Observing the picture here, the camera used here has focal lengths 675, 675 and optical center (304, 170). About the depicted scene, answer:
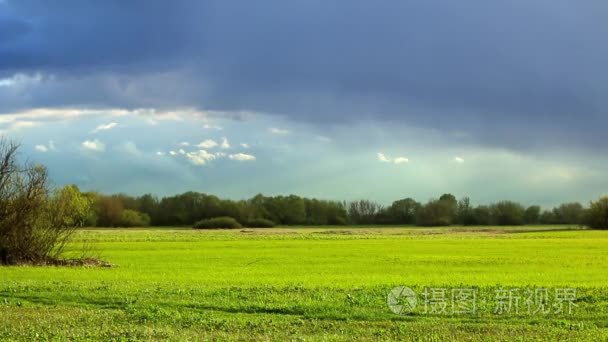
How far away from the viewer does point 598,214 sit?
126688mm

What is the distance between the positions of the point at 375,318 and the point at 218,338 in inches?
190

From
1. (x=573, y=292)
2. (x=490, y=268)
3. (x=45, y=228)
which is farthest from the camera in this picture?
(x=45, y=228)

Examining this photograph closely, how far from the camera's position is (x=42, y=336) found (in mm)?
15203

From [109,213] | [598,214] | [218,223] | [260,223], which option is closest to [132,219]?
[109,213]

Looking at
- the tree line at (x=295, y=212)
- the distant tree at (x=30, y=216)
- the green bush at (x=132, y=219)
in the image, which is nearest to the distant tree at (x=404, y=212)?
the tree line at (x=295, y=212)

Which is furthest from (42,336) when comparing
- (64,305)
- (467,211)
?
(467,211)

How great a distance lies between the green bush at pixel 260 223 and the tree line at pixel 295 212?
422 millimetres

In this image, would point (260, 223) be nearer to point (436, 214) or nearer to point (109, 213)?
point (109, 213)

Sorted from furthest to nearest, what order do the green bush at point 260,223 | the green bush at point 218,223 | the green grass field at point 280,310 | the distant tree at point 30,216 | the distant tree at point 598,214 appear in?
the green bush at point 260,223, the green bush at point 218,223, the distant tree at point 598,214, the distant tree at point 30,216, the green grass field at point 280,310

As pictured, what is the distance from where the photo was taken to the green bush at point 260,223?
468 feet

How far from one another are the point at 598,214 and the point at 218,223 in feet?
242

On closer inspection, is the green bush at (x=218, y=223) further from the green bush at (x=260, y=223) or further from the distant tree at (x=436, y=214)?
the distant tree at (x=436, y=214)

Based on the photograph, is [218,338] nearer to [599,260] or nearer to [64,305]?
[64,305]

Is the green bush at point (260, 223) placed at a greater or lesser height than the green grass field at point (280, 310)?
A: greater
